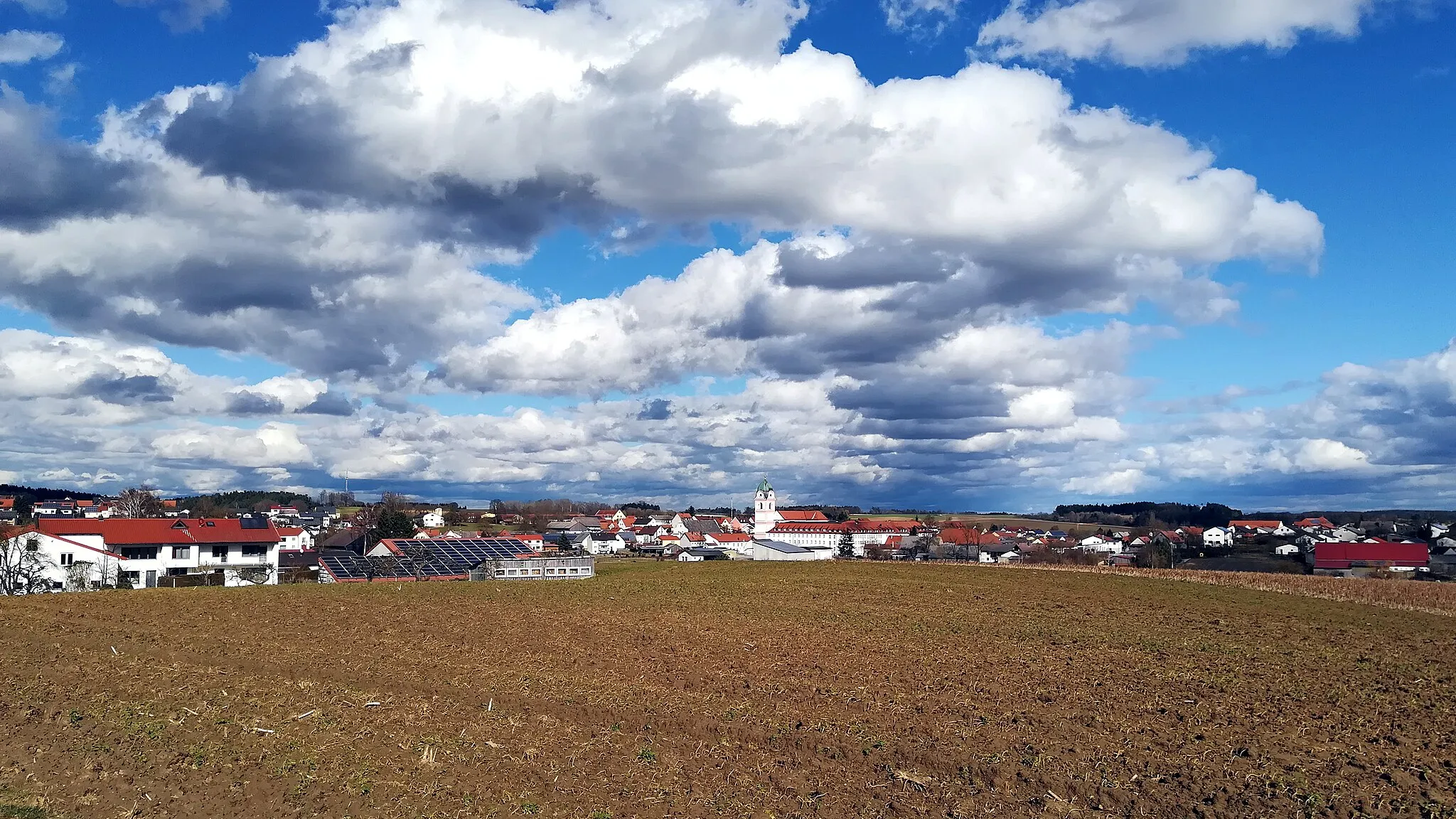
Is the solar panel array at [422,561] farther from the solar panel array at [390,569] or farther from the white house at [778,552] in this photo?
the white house at [778,552]

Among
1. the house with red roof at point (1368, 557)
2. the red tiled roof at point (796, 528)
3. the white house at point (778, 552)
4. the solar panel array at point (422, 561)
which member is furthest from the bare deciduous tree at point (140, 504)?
the house with red roof at point (1368, 557)

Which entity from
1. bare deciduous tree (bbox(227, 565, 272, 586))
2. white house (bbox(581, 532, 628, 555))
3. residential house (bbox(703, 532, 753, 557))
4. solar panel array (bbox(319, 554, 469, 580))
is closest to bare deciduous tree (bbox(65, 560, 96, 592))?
bare deciduous tree (bbox(227, 565, 272, 586))

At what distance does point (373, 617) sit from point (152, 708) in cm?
2192

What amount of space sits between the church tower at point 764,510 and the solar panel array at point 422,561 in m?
99.8

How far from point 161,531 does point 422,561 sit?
69.3ft

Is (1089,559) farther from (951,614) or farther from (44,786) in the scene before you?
(44,786)

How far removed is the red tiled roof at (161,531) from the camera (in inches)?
2864

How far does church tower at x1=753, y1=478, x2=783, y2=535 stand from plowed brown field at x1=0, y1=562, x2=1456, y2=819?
496 feet

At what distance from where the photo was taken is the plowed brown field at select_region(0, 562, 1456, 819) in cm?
1691

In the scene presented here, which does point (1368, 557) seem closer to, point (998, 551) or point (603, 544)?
point (998, 551)

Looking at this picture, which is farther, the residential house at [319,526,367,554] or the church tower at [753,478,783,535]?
the church tower at [753,478,783,535]

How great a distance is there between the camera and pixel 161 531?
75.9m

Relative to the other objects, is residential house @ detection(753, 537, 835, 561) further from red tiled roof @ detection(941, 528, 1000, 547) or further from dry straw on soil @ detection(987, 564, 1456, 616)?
dry straw on soil @ detection(987, 564, 1456, 616)

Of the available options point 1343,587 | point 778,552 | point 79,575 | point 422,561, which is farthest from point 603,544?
point 1343,587
